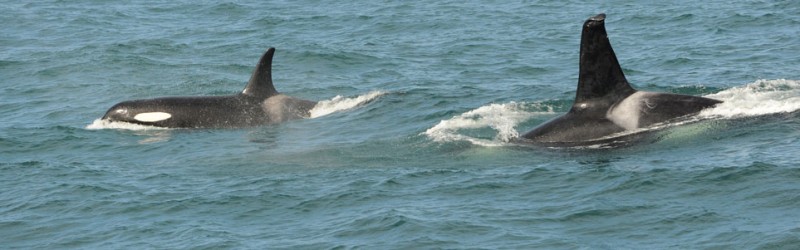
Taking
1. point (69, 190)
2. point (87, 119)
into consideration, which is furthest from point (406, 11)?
point (69, 190)

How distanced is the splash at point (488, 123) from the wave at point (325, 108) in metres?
2.95

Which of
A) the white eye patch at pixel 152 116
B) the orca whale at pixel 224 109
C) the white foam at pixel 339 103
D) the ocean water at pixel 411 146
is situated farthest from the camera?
the white foam at pixel 339 103

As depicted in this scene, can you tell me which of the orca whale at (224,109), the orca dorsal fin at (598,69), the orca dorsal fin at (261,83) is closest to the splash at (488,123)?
the orca dorsal fin at (598,69)

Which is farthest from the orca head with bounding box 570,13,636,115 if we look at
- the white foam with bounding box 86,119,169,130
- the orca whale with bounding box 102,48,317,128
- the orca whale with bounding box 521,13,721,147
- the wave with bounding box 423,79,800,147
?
the white foam with bounding box 86,119,169,130

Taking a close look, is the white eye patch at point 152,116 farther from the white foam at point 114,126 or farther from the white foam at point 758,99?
the white foam at point 758,99

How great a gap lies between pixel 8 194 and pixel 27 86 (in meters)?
12.0

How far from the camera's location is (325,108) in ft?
85.9

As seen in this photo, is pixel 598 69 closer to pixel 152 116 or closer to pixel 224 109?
pixel 224 109

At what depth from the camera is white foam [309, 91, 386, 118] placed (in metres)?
25.9

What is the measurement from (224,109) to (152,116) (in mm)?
1393

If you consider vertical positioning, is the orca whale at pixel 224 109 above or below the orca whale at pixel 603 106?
below

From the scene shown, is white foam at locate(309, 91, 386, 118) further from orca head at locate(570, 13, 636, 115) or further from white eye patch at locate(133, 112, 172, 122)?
orca head at locate(570, 13, 636, 115)

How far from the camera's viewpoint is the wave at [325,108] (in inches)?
995

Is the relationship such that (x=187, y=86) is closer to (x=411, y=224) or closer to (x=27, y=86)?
(x=27, y=86)
